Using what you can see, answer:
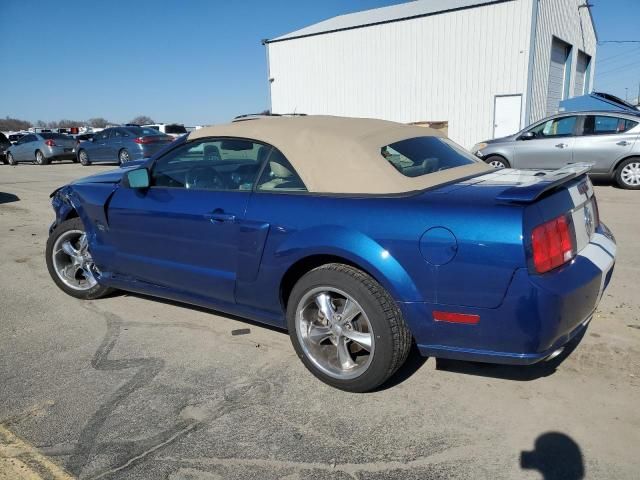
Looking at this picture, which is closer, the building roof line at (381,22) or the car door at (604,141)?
the car door at (604,141)

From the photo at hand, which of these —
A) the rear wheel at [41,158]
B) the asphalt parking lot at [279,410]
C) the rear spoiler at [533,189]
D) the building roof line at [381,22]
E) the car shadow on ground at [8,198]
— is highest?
the building roof line at [381,22]

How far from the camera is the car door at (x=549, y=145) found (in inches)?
391

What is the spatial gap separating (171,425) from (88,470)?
0.44 meters

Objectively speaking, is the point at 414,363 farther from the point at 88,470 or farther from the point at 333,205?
the point at 88,470

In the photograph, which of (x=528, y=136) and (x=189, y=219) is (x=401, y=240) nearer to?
(x=189, y=219)

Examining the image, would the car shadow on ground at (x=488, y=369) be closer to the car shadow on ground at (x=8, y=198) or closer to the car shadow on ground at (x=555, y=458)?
the car shadow on ground at (x=555, y=458)

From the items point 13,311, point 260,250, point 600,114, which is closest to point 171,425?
point 260,250

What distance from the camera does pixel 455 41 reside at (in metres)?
18.8

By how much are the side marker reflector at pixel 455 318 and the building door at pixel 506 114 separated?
56.1ft

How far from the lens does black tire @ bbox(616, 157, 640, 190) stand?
9.59 metres

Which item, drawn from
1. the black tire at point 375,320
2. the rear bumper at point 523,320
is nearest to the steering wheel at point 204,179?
the black tire at point 375,320

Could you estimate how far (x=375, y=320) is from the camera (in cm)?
271

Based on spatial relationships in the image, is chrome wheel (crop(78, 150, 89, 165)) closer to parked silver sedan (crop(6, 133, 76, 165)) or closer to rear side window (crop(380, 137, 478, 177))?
parked silver sedan (crop(6, 133, 76, 165))

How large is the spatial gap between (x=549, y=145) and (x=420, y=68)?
10.9m
